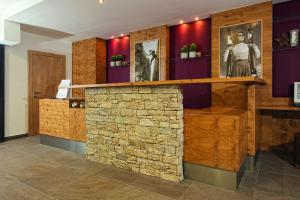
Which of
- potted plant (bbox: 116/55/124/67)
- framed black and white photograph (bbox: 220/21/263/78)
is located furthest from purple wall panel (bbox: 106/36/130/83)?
framed black and white photograph (bbox: 220/21/263/78)

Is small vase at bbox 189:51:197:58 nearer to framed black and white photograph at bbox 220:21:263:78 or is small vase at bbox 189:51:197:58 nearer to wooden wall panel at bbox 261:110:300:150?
framed black and white photograph at bbox 220:21:263:78

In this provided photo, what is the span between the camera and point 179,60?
4.76 meters

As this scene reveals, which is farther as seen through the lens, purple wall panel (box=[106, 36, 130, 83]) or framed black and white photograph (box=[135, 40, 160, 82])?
purple wall panel (box=[106, 36, 130, 83])

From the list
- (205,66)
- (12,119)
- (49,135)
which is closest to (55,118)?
(49,135)

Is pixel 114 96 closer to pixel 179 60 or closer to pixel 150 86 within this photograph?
pixel 150 86

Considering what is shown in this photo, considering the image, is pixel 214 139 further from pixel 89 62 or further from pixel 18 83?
pixel 18 83

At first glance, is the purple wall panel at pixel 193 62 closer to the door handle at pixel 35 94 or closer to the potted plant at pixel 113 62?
the potted plant at pixel 113 62

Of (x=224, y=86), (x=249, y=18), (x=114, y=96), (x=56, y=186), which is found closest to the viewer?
(x=56, y=186)

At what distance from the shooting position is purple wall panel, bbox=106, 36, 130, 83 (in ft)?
18.5

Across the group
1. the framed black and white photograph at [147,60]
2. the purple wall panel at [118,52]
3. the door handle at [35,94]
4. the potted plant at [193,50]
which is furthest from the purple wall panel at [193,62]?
the door handle at [35,94]

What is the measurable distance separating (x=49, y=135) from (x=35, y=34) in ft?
9.70

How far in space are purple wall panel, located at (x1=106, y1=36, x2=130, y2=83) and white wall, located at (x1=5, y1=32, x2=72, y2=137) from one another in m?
1.86

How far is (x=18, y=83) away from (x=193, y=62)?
4.36 metres

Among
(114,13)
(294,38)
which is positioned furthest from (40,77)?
(294,38)
